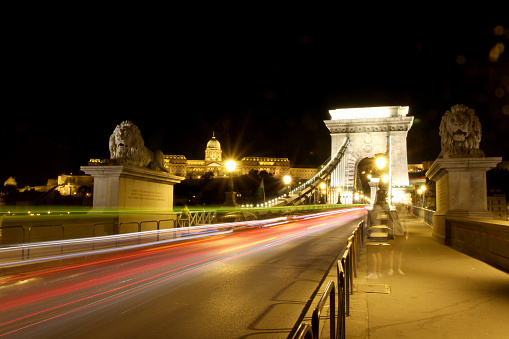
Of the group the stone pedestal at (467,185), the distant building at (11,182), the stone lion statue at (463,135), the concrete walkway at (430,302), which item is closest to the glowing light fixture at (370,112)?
the stone lion statue at (463,135)

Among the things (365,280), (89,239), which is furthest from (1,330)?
(89,239)

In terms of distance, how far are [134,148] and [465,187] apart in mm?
10674

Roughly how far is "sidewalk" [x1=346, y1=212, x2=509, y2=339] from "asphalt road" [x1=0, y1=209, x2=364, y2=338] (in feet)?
2.85

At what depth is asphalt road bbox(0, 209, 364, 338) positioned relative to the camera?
4.93 metres

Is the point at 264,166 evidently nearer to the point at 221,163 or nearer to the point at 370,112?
the point at 221,163

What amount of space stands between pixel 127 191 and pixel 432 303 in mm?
11244

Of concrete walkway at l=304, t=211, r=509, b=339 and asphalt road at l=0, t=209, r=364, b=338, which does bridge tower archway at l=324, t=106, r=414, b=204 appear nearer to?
asphalt road at l=0, t=209, r=364, b=338

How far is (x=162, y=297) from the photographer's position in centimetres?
657

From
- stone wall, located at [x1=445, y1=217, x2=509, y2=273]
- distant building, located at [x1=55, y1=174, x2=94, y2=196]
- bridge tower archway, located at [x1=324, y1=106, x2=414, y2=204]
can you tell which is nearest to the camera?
stone wall, located at [x1=445, y1=217, x2=509, y2=273]

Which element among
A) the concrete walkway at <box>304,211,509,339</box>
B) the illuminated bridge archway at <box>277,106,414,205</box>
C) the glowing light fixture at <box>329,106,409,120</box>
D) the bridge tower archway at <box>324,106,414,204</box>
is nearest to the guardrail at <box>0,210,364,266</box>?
the concrete walkway at <box>304,211,509,339</box>

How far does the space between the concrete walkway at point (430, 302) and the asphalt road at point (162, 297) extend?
737 millimetres

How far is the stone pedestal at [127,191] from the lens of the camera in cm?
1427

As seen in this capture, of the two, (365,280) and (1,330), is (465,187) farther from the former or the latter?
(1,330)

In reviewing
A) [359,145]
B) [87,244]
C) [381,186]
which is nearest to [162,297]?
[87,244]
